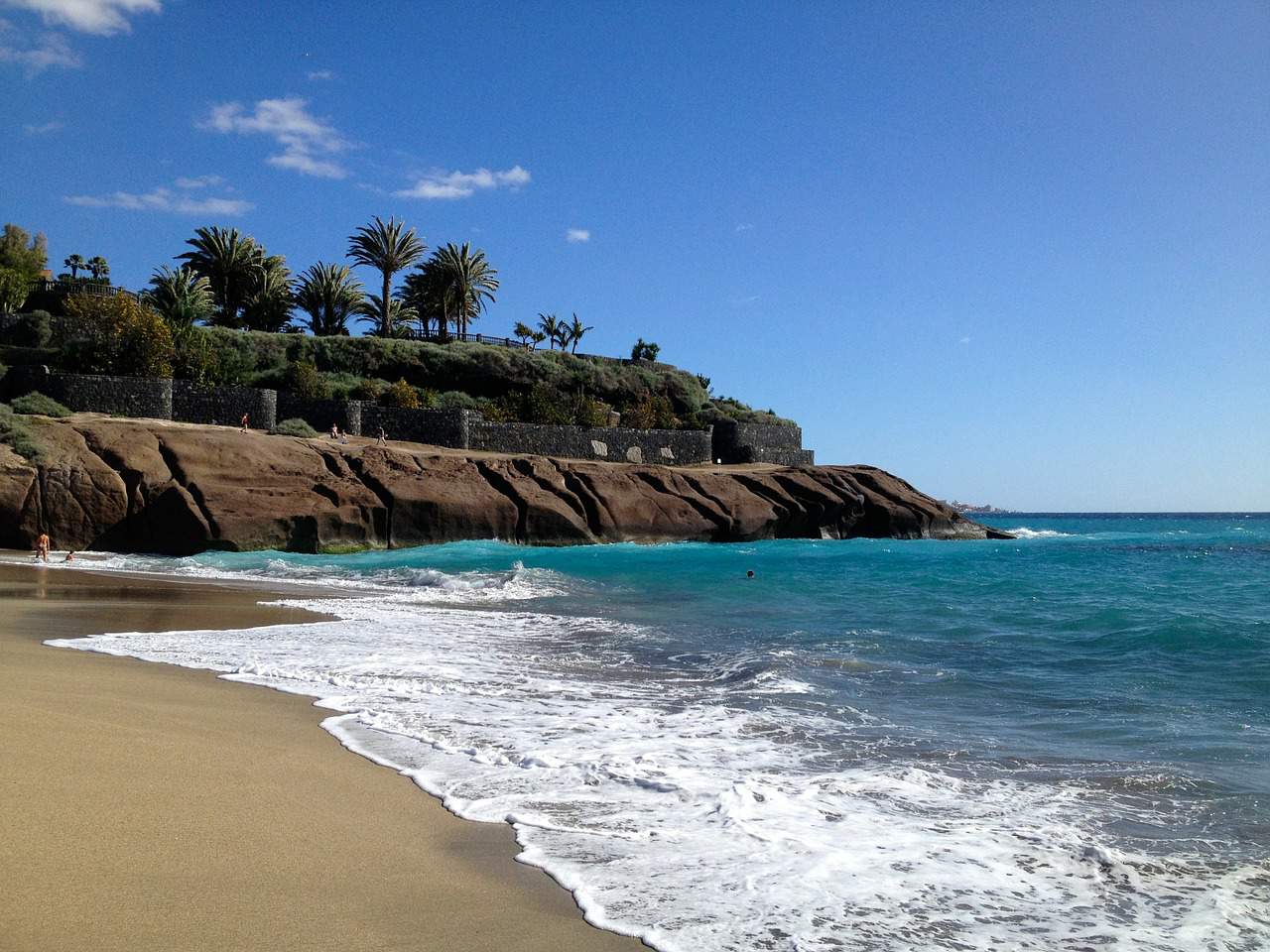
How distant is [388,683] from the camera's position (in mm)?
8633

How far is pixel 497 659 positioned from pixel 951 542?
135ft

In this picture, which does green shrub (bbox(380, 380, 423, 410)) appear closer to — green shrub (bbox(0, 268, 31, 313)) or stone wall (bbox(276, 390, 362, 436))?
stone wall (bbox(276, 390, 362, 436))

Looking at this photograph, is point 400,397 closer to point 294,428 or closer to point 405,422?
point 405,422

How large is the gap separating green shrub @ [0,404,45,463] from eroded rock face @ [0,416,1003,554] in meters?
0.26

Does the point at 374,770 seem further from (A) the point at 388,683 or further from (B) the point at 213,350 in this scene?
(B) the point at 213,350

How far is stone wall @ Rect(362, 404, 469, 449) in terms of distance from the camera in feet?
137

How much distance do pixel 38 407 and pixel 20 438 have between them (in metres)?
4.65

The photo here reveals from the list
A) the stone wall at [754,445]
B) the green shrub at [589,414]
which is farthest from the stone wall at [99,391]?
the stone wall at [754,445]

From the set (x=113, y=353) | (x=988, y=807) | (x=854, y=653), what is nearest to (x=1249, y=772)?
(x=988, y=807)

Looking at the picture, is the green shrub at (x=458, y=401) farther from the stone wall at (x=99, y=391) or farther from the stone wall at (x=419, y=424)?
the stone wall at (x=99, y=391)

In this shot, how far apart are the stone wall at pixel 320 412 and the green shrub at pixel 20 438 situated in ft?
42.6

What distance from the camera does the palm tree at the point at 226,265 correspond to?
55.7 metres

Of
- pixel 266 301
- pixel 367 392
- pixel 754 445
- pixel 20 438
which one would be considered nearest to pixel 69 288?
pixel 266 301

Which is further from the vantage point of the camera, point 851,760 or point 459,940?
point 851,760
